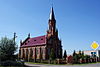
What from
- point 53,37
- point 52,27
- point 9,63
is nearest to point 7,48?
point 9,63

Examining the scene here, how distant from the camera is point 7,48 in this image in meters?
35.9

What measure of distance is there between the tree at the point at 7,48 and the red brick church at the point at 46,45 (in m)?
27.2

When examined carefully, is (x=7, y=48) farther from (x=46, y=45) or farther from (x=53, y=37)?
(x=53, y=37)

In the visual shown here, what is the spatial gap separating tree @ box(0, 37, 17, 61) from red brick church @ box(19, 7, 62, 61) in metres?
27.2

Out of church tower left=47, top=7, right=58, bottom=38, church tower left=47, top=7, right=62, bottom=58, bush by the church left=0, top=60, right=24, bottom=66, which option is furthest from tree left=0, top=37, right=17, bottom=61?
church tower left=47, top=7, right=58, bottom=38

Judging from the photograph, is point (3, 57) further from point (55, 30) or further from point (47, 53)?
point (55, 30)

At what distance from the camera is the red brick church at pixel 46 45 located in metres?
63.8

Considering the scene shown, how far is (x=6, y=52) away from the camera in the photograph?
117 feet

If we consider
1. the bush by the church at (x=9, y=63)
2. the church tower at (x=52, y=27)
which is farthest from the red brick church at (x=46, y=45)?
the bush by the church at (x=9, y=63)

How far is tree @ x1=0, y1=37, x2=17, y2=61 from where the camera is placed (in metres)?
35.6

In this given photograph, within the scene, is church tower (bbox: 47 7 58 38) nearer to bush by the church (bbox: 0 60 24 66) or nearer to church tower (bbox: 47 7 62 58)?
church tower (bbox: 47 7 62 58)

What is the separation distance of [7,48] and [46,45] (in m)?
28.4

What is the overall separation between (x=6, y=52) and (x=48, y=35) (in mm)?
32488

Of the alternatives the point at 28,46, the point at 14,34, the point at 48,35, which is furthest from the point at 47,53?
the point at 14,34
